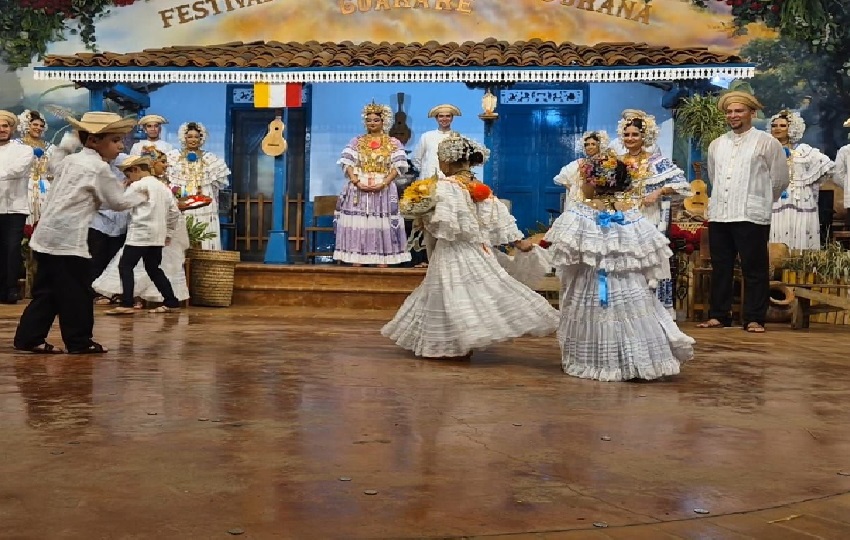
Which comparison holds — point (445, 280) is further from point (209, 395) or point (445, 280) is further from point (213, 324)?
point (213, 324)

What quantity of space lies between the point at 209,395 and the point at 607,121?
36.8ft

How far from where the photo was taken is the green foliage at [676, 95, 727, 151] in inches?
512

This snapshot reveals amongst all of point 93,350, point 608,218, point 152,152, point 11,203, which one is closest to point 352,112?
point 152,152

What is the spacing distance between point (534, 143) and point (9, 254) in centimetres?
766

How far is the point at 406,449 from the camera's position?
4.04 metres

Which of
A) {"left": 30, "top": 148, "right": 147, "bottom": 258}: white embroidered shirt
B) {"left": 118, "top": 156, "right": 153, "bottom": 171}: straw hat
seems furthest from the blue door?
{"left": 30, "top": 148, "right": 147, "bottom": 258}: white embroidered shirt

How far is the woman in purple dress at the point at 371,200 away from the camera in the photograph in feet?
41.3

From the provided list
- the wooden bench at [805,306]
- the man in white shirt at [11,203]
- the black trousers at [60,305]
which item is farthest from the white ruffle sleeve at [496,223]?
the man in white shirt at [11,203]

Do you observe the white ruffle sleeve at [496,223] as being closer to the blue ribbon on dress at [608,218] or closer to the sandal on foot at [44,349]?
the blue ribbon on dress at [608,218]

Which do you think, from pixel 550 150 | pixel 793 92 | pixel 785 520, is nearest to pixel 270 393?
pixel 785 520

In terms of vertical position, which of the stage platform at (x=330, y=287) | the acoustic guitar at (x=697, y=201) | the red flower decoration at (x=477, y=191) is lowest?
the stage platform at (x=330, y=287)

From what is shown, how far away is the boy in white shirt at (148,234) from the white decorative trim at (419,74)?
3614 millimetres

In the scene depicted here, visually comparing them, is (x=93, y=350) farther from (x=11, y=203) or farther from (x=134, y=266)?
(x=11, y=203)

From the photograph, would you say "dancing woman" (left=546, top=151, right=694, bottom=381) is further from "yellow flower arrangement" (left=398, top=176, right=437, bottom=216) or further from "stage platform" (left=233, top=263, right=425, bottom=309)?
"stage platform" (left=233, top=263, right=425, bottom=309)
